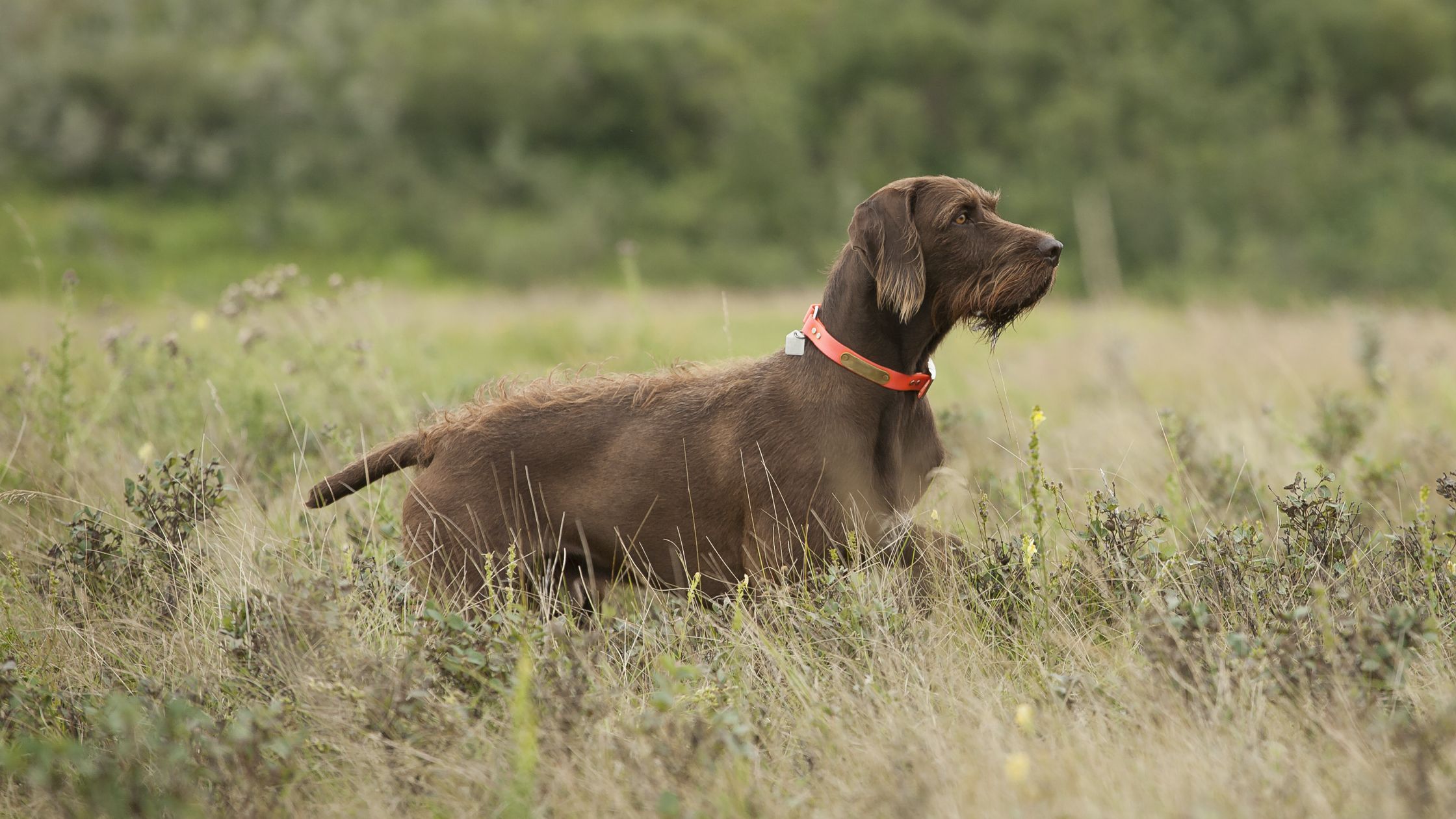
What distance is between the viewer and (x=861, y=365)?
393cm

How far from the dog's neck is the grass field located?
0.37m

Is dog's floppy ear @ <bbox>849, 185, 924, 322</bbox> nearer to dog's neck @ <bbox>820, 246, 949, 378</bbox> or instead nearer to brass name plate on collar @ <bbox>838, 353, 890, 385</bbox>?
dog's neck @ <bbox>820, 246, 949, 378</bbox>

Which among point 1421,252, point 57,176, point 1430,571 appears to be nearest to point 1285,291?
point 1421,252

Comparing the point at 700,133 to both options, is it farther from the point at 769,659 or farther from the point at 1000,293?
the point at 769,659

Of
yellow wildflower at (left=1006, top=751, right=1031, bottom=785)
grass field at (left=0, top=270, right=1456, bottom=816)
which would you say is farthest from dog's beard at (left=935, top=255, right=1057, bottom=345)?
yellow wildflower at (left=1006, top=751, right=1031, bottom=785)

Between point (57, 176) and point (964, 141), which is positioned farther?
point (964, 141)

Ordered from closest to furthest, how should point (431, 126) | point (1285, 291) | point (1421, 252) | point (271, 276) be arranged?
point (271, 276), point (1285, 291), point (1421, 252), point (431, 126)

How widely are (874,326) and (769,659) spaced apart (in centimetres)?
115

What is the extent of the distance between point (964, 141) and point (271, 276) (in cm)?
3116

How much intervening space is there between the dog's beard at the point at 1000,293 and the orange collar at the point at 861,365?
211 mm

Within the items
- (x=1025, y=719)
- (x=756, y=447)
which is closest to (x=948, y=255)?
(x=756, y=447)

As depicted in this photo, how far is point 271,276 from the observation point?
6789mm

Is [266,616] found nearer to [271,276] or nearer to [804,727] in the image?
[804,727]

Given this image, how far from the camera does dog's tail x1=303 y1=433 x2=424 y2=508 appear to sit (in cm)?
426
